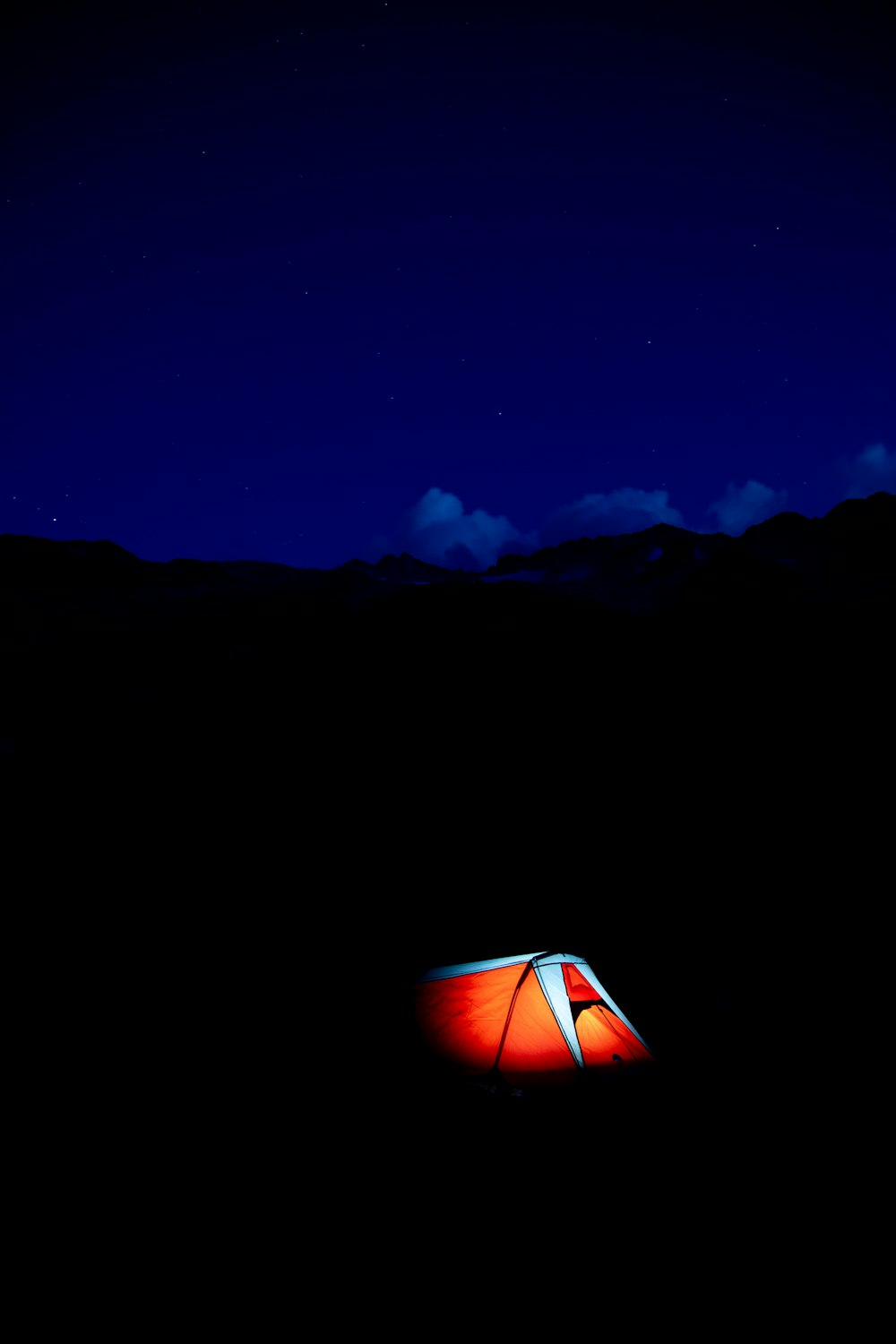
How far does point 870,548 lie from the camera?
73438 mm

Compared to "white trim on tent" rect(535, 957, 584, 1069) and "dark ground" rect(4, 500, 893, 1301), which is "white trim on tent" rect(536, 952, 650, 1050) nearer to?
"white trim on tent" rect(535, 957, 584, 1069)

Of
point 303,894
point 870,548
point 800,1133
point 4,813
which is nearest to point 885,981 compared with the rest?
point 800,1133

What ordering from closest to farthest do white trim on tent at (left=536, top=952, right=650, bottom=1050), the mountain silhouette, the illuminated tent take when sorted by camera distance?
the illuminated tent → white trim on tent at (left=536, top=952, right=650, bottom=1050) → the mountain silhouette

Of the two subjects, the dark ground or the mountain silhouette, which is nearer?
the dark ground

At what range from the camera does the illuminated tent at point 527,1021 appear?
669 cm

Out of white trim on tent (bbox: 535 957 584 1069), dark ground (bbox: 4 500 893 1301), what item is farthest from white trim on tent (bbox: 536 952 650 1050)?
dark ground (bbox: 4 500 893 1301)

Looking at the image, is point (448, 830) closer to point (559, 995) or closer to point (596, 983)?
point (596, 983)

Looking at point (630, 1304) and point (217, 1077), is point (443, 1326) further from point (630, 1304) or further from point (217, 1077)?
point (217, 1077)

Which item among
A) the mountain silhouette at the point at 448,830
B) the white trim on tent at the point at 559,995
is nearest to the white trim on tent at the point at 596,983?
the white trim on tent at the point at 559,995

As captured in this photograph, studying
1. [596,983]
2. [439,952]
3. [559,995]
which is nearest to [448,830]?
[439,952]

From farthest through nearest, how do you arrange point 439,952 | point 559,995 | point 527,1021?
point 439,952 → point 559,995 → point 527,1021

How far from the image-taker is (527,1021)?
22.9 ft

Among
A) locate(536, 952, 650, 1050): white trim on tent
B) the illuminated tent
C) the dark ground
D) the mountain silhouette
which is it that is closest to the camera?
the dark ground

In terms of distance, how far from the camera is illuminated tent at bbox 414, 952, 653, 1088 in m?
6.69
